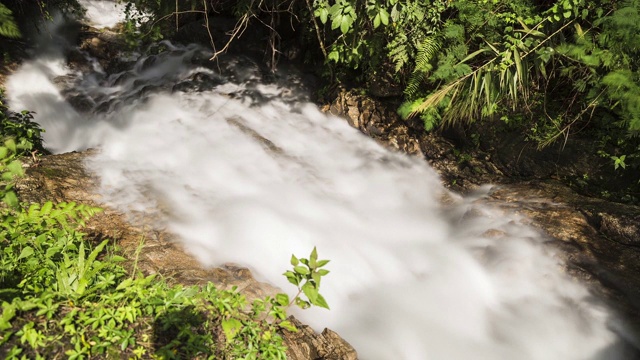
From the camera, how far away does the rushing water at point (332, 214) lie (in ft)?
11.0

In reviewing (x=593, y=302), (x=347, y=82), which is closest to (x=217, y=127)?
(x=347, y=82)

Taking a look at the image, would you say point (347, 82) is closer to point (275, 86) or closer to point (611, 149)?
point (275, 86)

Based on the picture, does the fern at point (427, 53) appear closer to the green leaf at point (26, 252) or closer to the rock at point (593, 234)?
the rock at point (593, 234)

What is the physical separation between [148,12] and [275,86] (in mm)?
3501

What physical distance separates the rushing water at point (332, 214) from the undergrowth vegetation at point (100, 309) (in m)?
1.10

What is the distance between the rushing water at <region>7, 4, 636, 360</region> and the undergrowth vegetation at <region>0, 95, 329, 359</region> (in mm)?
1099

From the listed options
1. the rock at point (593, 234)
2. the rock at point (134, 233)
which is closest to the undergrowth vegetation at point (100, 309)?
the rock at point (134, 233)

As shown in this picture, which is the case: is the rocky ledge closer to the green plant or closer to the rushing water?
the rushing water

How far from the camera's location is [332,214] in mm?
4613

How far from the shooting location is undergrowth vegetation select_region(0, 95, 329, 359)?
1.80m

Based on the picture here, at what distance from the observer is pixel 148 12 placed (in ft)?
26.8

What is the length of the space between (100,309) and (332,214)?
2946 millimetres

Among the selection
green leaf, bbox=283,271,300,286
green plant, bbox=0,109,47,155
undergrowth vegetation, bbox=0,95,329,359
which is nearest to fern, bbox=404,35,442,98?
undergrowth vegetation, bbox=0,95,329,359

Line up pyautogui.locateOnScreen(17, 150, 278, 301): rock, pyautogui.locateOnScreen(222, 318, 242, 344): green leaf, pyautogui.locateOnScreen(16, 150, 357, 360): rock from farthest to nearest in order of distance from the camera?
pyautogui.locateOnScreen(17, 150, 278, 301): rock → pyautogui.locateOnScreen(16, 150, 357, 360): rock → pyautogui.locateOnScreen(222, 318, 242, 344): green leaf
